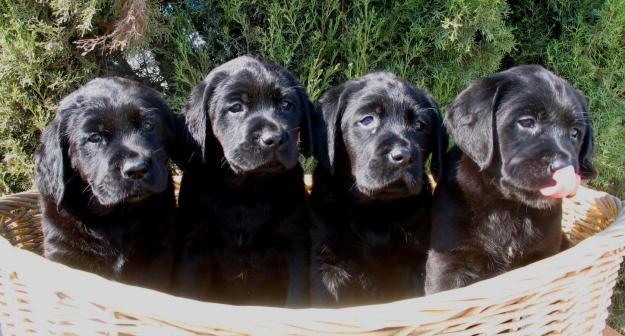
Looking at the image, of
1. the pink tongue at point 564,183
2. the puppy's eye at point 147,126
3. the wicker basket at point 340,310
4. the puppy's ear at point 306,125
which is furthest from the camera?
the puppy's ear at point 306,125

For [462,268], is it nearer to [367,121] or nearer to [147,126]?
[367,121]

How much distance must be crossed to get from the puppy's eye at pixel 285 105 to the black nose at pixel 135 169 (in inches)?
27.6

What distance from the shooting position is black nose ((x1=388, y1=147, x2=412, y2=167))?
7.55 ft

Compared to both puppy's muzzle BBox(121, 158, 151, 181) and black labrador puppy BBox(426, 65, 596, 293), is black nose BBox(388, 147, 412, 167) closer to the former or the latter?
black labrador puppy BBox(426, 65, 596, 293)

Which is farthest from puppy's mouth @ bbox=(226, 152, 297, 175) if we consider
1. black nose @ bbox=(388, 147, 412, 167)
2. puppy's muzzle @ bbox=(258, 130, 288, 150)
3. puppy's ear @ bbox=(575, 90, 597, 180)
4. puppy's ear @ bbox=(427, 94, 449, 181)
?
puppy's ear @ bbox=(575, 90, 597, 180)

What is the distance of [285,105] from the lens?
2.64 meters

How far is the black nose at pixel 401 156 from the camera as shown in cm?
230

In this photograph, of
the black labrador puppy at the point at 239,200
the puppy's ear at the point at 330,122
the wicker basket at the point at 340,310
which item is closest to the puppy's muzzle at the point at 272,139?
the black labrador puppy at the point at 239,200

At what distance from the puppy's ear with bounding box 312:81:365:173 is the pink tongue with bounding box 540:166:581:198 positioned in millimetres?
944

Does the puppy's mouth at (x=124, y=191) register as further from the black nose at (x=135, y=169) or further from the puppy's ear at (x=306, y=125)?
the puppy's ear at (x=306, y=125)

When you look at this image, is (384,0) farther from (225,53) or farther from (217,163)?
(217,163)

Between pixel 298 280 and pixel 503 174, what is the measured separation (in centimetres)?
102

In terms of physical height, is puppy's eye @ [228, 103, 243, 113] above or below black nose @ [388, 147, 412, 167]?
above

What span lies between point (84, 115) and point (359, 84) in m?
1.23
